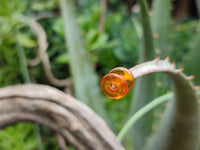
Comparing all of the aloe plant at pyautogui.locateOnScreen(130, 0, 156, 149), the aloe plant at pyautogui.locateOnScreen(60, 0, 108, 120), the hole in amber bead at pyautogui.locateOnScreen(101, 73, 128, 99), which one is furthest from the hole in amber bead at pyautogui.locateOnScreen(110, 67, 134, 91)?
the aloe plant at pyautogui.locateOnScreen(60, 0, 108, 120)

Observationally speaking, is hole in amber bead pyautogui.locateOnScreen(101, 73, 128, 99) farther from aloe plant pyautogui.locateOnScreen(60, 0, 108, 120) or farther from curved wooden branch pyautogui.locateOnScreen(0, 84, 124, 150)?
aloe plant pyautogui.locateOnScreen(60, 0, 108, 120)

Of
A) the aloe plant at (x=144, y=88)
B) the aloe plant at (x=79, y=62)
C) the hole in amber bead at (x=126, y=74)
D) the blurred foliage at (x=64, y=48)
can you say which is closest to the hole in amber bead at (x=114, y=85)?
the hole in amber bead at (x=126, y=74)

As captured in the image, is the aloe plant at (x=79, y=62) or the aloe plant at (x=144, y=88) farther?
the aloe plant at (x=79, y=62)

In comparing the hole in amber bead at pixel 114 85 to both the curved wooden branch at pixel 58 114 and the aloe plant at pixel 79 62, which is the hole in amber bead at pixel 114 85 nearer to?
the curved wooden branch at pixel 58 114

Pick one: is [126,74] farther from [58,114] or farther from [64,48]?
[64,48]

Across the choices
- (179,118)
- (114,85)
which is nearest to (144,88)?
(179,118)
